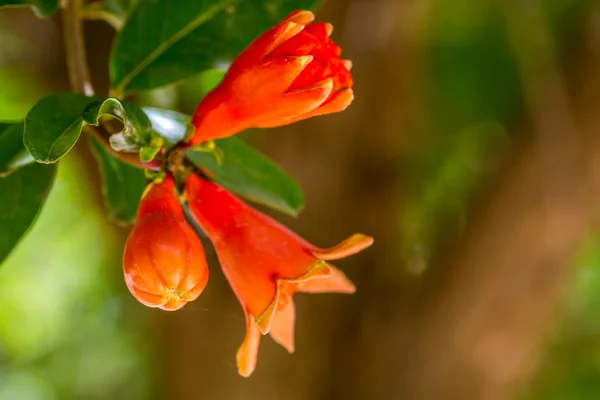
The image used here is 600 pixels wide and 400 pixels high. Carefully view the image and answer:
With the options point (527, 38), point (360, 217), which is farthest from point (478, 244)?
point (527, 38)

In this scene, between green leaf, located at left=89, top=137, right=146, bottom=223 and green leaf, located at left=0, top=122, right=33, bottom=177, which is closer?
green leaf, located at left=0, top=122, right=33, bottom=177

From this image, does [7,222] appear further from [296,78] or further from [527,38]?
[527,38]

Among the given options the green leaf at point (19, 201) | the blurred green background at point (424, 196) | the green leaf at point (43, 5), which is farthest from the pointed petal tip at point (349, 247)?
the blurred green background at point (424, 196)

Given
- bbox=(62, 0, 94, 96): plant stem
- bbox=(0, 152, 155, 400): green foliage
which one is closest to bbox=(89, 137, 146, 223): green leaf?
bbox=(62, 0, 94, 96): plant stem

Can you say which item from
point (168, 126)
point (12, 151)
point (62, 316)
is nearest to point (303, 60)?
point (168, 126)

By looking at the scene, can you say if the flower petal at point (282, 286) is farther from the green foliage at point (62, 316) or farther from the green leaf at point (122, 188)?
the green foliage at point (62, 316)

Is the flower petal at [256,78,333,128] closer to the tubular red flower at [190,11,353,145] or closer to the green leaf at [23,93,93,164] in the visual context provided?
the tubular red flower at [190,11,353,145]

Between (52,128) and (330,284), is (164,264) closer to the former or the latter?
(52,128)
